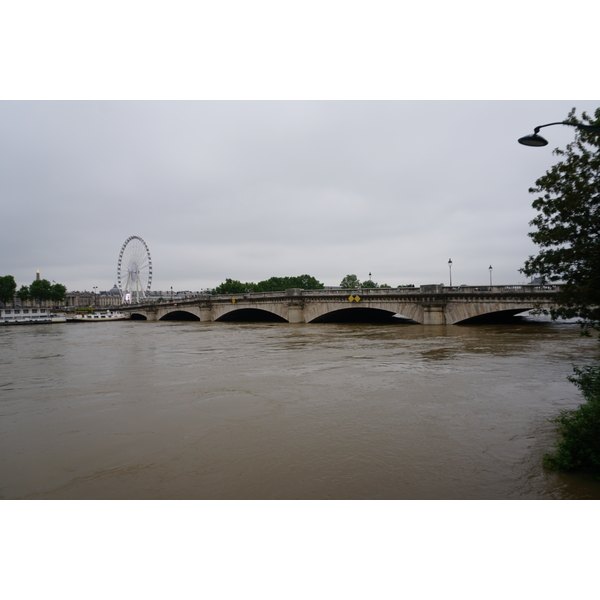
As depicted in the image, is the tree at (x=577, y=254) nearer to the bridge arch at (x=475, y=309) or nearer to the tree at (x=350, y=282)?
the bridge arch at (x=475, y=309)

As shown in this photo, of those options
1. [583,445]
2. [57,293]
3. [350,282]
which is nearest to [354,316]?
[583,445]

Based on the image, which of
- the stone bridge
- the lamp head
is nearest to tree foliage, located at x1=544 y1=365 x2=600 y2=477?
the lamp head

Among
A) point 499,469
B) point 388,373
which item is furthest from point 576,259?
point 388,373

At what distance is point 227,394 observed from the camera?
11547 millimetres

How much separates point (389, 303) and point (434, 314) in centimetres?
412

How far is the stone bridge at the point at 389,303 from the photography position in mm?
28031

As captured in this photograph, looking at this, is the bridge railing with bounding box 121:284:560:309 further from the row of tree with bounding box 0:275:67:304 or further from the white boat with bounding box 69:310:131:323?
the row of tree with bounding box 0:275:67:304

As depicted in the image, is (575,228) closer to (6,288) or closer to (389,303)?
(389,303)

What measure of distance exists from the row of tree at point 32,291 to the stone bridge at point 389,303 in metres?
87.6

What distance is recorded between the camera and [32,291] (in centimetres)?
11800

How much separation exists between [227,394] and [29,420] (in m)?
4.83

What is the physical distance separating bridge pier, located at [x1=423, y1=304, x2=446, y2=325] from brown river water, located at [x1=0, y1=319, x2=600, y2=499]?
47.6ft

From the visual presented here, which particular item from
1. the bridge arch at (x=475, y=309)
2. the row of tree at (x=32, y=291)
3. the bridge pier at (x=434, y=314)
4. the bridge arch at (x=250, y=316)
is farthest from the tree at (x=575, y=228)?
the row of tree at (x=32, y=291)

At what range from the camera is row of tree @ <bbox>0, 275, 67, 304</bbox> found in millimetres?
110625
